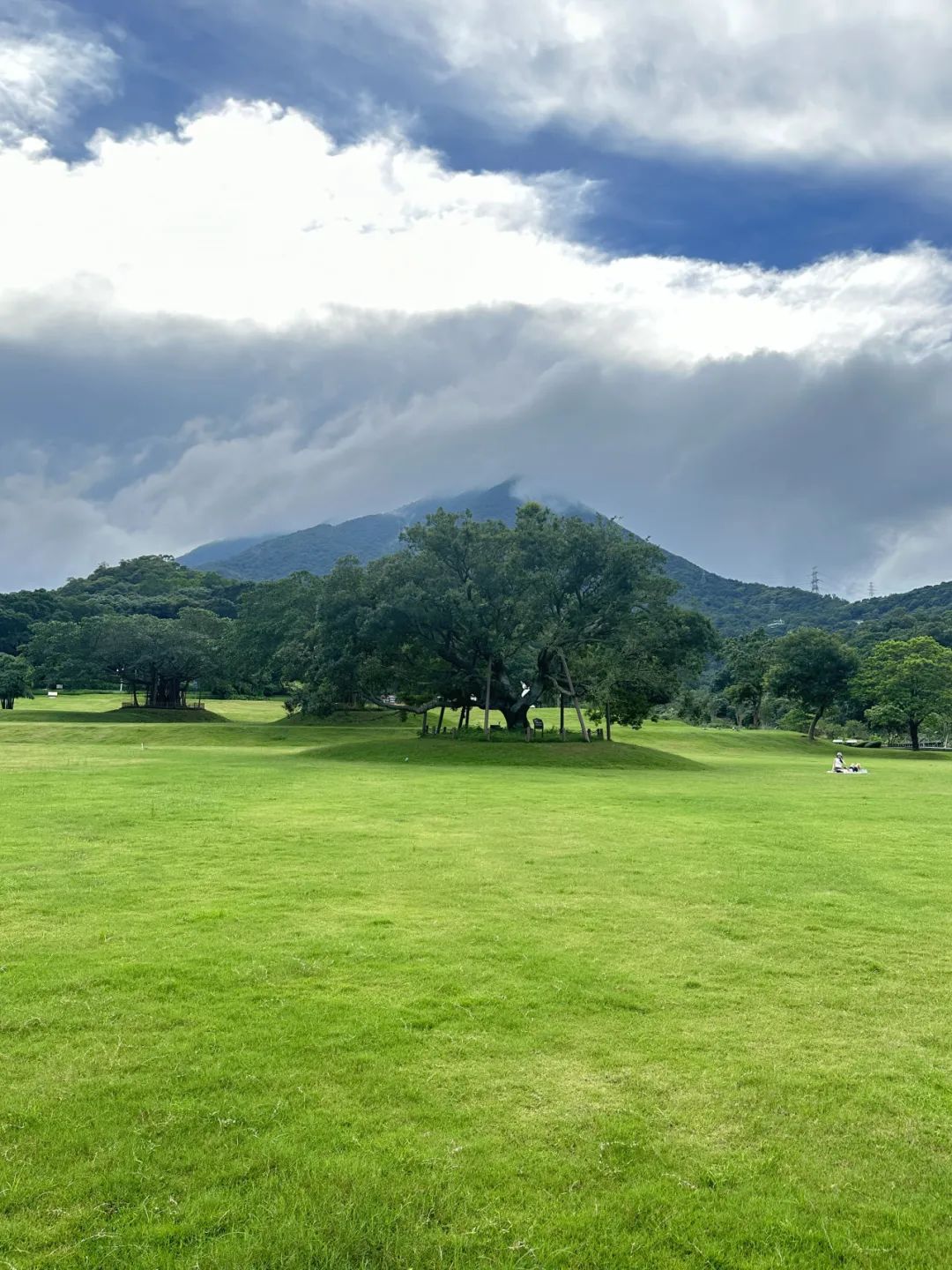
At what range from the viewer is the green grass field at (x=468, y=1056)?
4.60 m

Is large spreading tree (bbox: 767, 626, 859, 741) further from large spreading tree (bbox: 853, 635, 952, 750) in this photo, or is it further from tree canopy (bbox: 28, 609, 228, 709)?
tree canopy (bbox: 28, 609, 228, 709)

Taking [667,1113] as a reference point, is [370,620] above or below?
above

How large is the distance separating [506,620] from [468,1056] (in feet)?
114

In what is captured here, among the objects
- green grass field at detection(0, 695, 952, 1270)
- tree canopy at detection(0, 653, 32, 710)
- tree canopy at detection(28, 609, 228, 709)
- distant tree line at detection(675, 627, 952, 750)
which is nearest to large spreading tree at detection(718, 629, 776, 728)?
distant tree line at detection(675, 627, 952, 750)

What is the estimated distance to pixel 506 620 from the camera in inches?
1613

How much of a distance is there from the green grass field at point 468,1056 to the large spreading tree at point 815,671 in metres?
58.6

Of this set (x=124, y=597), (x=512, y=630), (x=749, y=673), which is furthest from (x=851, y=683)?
(x=124, y=597)

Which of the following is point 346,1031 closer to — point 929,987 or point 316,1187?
point 316,1187

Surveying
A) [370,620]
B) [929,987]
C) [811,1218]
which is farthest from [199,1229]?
[370,620]

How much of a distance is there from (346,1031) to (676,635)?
131 feet

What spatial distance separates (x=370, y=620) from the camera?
4025 cm

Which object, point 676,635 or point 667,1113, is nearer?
point 667,1113

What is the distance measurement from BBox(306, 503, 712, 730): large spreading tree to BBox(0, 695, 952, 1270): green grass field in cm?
2590

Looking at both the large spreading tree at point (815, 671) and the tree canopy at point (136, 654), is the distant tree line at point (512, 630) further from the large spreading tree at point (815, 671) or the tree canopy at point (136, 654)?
the tree canopy at point (136, 654)
